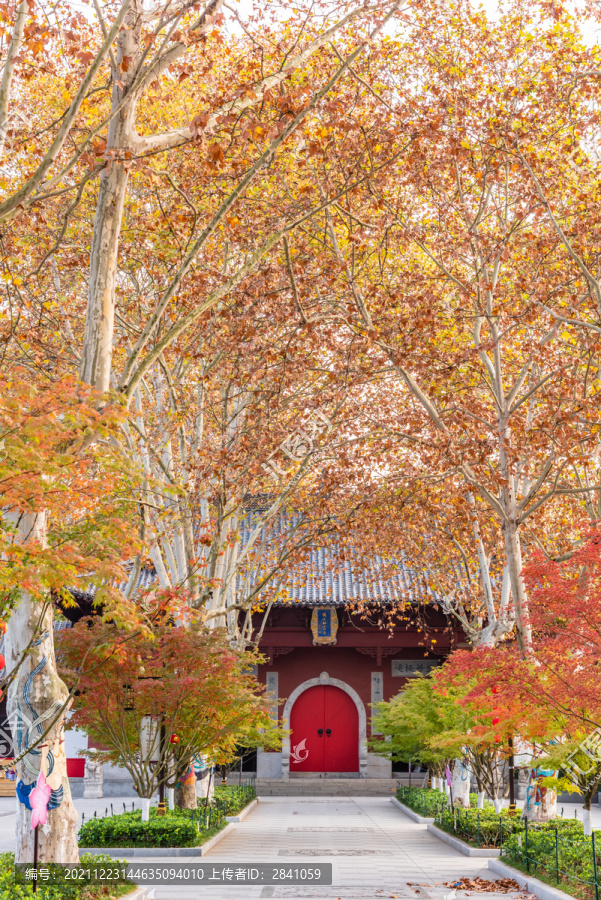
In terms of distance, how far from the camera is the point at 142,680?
1155 centimetres

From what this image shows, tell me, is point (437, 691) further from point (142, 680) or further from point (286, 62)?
point (286, 62)

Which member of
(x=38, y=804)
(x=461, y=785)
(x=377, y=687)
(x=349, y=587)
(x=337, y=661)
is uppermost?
(x=349, y=587)

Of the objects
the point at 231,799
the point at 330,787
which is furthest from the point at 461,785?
the point at 330,787

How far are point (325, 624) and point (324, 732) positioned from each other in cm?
397

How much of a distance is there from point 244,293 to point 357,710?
62.2 feet

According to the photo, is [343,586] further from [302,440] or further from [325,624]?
[302,440]

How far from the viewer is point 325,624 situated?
85.0ft

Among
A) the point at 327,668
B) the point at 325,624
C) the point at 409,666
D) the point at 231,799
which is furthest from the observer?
the point at 327,668

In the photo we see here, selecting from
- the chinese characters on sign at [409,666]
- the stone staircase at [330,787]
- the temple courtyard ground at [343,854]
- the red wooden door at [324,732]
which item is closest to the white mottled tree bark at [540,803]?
the temple courtyard ground at [343,854]

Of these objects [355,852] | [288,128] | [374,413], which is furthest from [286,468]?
[288,128]

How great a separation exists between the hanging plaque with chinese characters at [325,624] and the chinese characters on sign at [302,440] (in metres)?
12.3

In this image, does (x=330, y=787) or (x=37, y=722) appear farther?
(x=330, y=787)

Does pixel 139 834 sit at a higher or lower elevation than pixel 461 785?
higher

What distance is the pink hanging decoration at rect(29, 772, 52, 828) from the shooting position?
7.66 metres
